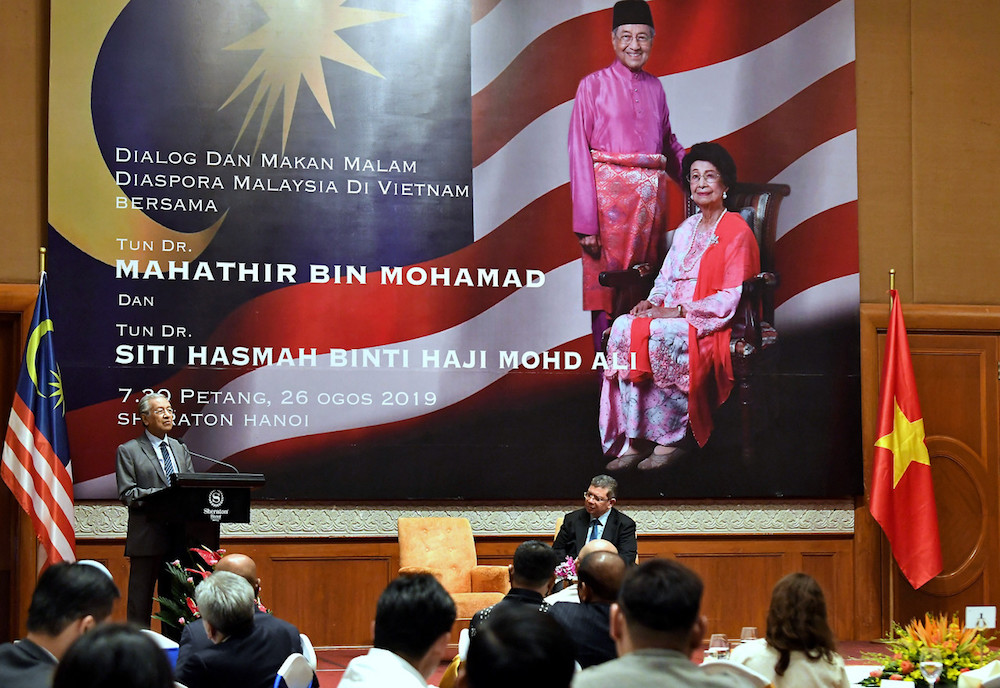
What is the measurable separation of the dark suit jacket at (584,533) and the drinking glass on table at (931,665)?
306cm

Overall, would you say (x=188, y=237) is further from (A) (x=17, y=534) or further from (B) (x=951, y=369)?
(B) (x=951, y=369)

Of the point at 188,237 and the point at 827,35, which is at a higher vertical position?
the point at 827,35

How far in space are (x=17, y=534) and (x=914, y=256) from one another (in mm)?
6403

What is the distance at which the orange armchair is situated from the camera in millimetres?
7520

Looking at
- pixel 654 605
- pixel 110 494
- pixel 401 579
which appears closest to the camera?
pixel 654 605

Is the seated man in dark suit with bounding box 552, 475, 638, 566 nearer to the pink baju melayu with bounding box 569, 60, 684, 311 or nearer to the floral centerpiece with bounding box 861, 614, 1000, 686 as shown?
the pink baju melayu with bounding box 569, 60, 684, 311

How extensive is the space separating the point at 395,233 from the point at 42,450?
262 centimetres

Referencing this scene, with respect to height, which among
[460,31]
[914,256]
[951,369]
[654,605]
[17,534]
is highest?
[460,31]

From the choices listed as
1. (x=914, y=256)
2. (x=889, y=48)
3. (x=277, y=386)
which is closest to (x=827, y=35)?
(x=889, y=48)

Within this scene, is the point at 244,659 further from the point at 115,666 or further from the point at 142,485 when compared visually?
the point at 142,485

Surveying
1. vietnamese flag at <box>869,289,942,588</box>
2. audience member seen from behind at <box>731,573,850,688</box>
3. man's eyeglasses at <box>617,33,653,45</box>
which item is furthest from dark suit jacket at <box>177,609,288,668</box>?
man's eyeglasses at <box>617,33,653,45</box>

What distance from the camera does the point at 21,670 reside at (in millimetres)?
2432

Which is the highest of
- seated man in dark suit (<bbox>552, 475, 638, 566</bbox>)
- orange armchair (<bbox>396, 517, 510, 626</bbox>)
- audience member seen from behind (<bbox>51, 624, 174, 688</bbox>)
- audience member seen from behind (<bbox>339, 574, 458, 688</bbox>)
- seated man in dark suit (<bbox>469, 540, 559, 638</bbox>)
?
audience member seen from behind (<bbox>51, 624, 174, 688</bbox>)

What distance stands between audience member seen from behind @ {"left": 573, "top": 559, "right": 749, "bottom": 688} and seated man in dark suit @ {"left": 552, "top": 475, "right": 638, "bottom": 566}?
4894 mm
